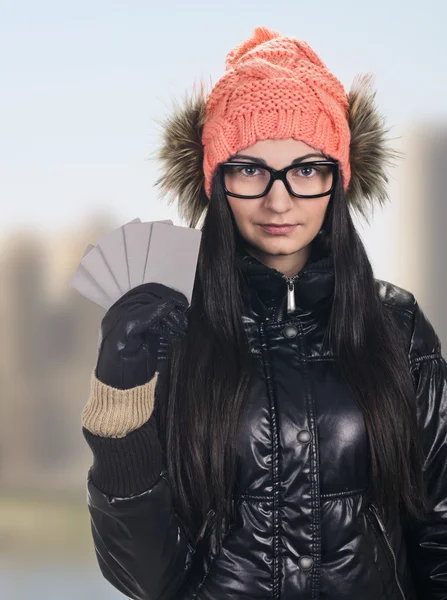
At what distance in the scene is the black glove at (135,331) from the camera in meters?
1.47

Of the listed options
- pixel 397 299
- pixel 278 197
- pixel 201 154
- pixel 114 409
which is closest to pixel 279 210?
pixel 278 197

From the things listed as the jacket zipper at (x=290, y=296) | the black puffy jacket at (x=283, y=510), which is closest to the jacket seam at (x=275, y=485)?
the black puffy jacket at (x=283, y=510)

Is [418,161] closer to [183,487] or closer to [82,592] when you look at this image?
[183,487]

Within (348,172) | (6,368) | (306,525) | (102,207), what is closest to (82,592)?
(6,368)

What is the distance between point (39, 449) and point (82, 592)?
1.75ft

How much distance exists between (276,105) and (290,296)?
Answer: 406 millimetres

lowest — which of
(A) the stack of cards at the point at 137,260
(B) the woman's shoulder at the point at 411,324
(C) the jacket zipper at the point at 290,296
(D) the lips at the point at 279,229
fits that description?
(B) the woman's shoulder at the point at 411,324

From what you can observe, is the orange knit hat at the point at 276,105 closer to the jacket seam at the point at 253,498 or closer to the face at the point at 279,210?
the face at the point at 279,210

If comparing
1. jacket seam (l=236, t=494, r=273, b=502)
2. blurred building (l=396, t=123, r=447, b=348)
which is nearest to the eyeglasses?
jacket seam (l=236, t=494, r=273, b=502)

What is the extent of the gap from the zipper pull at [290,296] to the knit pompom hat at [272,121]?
27cm

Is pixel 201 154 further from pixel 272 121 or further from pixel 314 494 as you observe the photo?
pixel 314 494

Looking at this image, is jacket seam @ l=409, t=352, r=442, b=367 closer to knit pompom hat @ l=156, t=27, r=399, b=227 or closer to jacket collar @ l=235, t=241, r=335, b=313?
jacket collar @ l=235, t=241, r=335, b=313

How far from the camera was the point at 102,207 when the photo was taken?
2746 mm

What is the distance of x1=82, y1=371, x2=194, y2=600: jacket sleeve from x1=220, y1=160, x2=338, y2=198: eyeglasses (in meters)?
0.46
